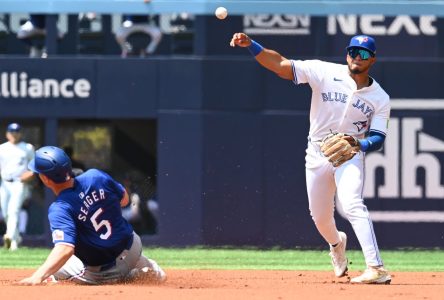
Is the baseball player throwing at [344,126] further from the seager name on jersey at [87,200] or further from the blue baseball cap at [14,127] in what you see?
the blue baseball cap at [14,127]

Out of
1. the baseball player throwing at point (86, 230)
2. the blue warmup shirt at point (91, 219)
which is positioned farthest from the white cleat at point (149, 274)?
the blue warmup shirt at point (91, 219)

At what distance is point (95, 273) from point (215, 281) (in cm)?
136

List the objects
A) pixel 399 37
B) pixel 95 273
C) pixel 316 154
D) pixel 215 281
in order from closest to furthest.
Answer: pixel 95 273
pixel 316 154
pixel 215 281
pixel 399 37

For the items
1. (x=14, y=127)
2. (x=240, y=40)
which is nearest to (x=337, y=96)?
(x=240, y=40)

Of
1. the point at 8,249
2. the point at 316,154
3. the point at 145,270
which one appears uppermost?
the point at 316,154

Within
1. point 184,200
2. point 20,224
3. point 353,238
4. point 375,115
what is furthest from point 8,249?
point 375,115

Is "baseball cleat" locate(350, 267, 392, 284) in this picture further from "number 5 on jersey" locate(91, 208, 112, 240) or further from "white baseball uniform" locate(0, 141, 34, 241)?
"white baseball uniform" locate(0, 141, 34, 241)

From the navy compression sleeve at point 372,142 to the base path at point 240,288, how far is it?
3.15ft

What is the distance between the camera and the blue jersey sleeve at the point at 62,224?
23.1 ft

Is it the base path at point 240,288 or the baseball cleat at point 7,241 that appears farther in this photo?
the baseball cleat at point 7,241

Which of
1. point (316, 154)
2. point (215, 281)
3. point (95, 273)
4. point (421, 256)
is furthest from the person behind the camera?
point (421, 256)

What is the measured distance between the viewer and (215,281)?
883 centimetres

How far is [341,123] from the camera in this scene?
8180 millimetres

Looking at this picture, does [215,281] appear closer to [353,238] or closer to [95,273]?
[95,273]
